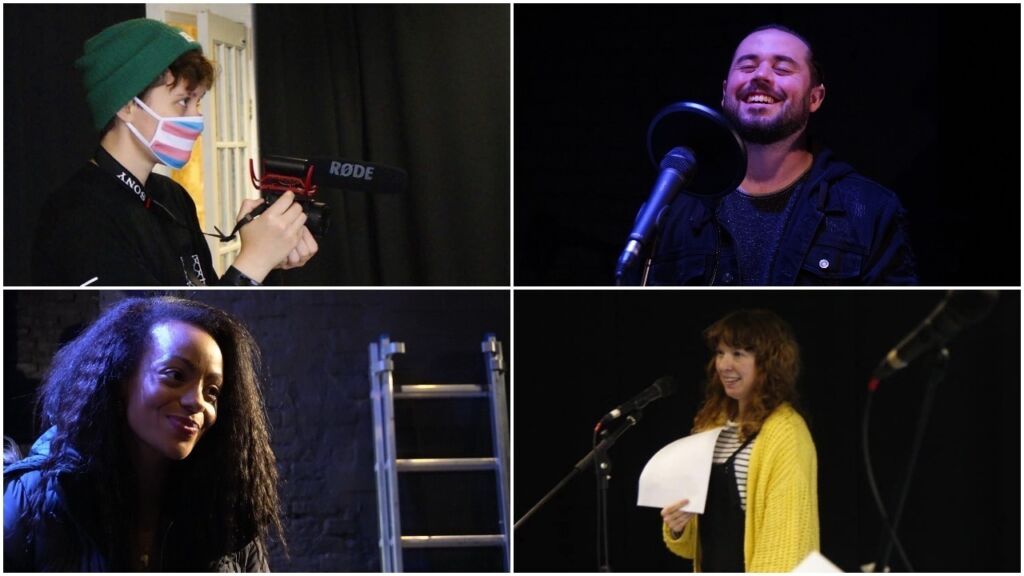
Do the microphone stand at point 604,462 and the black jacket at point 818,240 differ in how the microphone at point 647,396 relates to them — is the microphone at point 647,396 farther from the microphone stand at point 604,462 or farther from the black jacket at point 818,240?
the black jacket at point 818,240

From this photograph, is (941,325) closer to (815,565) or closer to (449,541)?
(815,565)

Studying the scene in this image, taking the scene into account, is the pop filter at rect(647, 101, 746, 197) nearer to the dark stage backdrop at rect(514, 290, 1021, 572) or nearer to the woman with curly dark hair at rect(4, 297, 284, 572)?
the dark stage backdrop at rect(514, 290, 1021, 572)

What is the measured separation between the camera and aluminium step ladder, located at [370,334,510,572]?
3.97 meters

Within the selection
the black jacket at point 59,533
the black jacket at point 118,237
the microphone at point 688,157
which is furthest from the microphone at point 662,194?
the black jacket at point 59,533

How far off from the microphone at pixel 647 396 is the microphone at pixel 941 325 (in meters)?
0.49

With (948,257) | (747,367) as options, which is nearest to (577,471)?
(747,367)

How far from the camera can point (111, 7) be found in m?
3.87

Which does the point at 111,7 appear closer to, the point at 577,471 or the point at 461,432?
the point at 461,432

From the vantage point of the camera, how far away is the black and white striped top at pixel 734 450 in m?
3.96

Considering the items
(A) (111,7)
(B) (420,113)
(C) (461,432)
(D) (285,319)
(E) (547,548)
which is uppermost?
(A) (111,7)

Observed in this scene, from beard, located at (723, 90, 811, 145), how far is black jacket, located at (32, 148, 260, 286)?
1.23 m

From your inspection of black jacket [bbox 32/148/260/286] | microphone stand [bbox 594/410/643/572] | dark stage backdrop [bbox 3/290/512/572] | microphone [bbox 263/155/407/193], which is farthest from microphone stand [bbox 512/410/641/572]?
black jacket [bbox 32/148/260/286]

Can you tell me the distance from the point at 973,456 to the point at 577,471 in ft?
3.17

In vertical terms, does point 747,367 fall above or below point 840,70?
below
